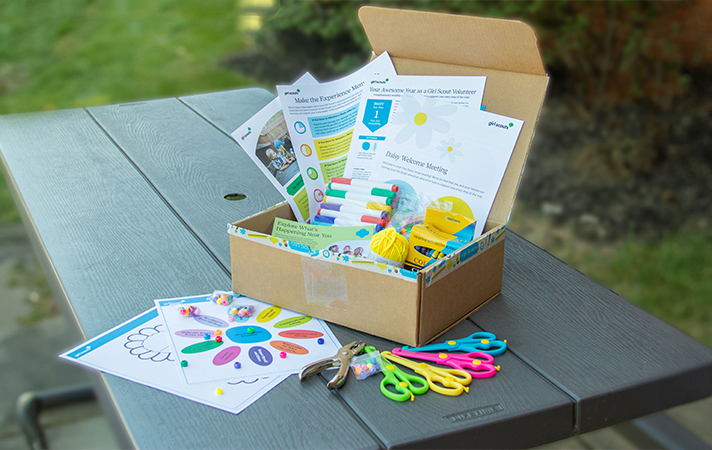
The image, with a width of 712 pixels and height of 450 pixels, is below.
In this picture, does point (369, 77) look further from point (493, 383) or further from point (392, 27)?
point (493, 383)

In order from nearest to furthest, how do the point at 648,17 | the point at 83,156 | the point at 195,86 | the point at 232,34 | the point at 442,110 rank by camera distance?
the point at 442,110 → the point at 83,156 → the point at 648,17 → the point at 195,86 → the point at 232,34

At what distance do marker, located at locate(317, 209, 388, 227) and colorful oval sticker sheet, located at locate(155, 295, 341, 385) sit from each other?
0.18 metres

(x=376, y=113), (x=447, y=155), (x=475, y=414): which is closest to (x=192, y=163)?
(x=376, y=113)

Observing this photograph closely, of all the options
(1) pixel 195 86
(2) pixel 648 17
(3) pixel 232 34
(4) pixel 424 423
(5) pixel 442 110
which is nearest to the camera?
(4) pixel 424 423

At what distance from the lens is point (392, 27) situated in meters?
0.94

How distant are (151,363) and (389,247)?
31 centimetres

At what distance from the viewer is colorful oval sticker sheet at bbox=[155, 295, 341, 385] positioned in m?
0.67

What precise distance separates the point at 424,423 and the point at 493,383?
10 centimetres

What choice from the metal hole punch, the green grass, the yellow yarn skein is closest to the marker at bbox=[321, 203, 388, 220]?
the yellow yarn skein

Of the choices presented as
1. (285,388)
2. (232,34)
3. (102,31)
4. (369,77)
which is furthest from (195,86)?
(285,388)

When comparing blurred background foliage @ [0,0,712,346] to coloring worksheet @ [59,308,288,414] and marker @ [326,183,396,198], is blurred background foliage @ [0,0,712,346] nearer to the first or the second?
marker @ [326,183,396,198]

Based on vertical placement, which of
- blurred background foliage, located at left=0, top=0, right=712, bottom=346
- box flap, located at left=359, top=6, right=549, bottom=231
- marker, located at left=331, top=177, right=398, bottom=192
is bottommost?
blurred background foliage, located at left=0, top=0, right=712, bottom=346

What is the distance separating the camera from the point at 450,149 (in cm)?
88

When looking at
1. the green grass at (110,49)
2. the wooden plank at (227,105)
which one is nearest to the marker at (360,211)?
the wooden plank at (227,105)
